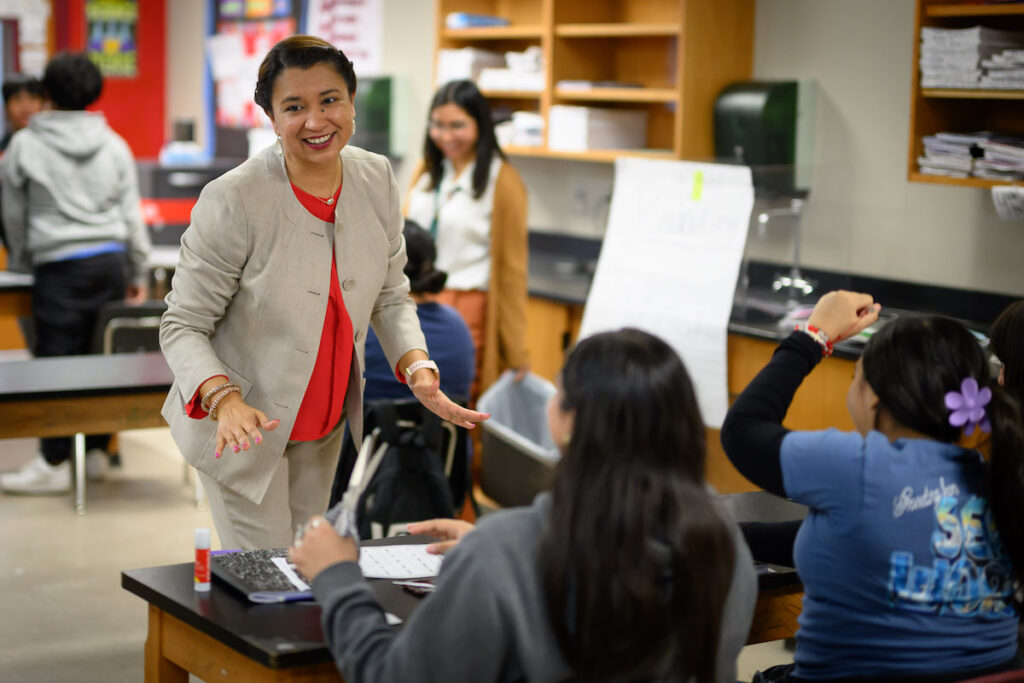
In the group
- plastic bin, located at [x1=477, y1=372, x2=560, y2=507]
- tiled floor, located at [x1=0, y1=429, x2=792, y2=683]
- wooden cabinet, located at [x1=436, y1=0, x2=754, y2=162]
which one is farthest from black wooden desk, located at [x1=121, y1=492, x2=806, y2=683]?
wooden cabinet, located at [x1=436, y1=0, x2=754, y2=162]

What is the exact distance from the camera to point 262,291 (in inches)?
89.0

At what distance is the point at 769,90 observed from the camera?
454 centimetres

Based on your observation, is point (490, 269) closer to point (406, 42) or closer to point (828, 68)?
point (828, 68)

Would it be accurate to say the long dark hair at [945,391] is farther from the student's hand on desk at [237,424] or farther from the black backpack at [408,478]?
the black backpack at [408,478]

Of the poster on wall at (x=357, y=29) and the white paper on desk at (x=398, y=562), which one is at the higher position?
the poster on wall at (x=357, y=29)

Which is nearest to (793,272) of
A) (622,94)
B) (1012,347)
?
(622,94)

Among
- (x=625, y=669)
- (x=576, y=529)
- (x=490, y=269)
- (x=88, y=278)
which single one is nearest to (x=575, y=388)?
(x=576, y=529)

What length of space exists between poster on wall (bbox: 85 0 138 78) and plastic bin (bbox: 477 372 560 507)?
683cm

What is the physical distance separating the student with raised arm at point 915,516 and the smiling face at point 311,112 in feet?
3.29

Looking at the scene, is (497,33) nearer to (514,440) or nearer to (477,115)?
(477,115)

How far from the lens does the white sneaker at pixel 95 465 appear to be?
5.16 meters

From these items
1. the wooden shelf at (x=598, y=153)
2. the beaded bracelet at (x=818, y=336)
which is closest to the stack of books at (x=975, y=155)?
the wooden shelf at (x=598, y=153)

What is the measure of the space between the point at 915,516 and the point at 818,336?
1.36ft

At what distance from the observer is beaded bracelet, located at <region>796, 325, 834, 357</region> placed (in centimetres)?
201
